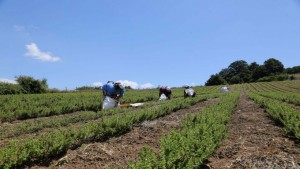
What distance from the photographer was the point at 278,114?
32.8ft

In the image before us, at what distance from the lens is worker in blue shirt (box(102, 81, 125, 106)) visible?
13932 millimetres

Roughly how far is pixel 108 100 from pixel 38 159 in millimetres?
8863

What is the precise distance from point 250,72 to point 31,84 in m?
94.3

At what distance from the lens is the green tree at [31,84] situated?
3084 cm

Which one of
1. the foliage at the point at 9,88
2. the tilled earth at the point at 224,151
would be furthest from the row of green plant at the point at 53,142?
the foliage at the point at 9,88

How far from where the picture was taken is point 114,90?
14039 millimetres

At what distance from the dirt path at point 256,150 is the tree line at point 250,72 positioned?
85.7m

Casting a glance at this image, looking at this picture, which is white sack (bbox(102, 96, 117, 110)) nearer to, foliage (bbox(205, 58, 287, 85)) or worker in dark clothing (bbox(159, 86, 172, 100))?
worker in dark clothing (bbox(159, 86, 172, 100))

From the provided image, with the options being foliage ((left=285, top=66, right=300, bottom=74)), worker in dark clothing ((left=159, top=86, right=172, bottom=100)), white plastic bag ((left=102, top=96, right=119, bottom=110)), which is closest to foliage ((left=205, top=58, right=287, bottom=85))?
foliage ((left=285, top=66, right=300, bottom=74))

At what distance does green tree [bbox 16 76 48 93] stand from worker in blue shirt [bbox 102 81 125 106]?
19.5 m

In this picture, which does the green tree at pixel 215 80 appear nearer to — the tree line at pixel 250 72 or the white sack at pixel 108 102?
the tree line at pixel 250 72

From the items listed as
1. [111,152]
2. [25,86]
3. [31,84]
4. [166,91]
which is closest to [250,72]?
[31,84]

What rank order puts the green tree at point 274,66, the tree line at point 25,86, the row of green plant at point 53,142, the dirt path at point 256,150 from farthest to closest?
the green tree at point 274,66, the tree line at point 25,86, the dirt path at point 256,150, the row of green plant at point 53,142

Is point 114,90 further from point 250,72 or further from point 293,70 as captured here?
point 293,70
